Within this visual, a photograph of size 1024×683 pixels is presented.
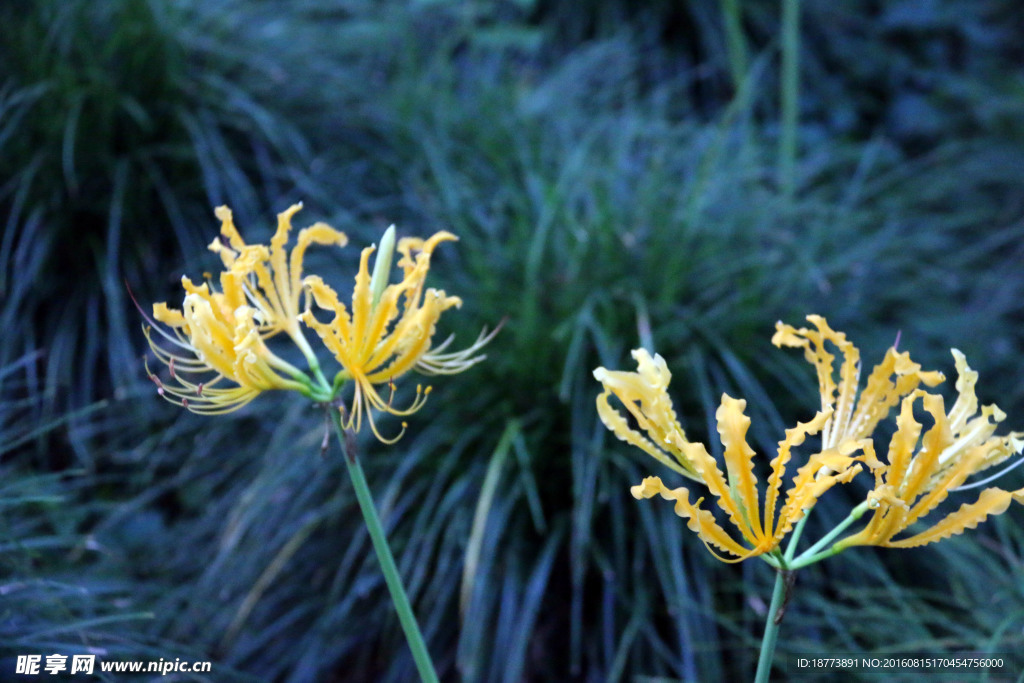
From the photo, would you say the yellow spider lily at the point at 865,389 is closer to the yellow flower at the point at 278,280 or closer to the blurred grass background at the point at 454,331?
the yellow flower at the point at 278,280

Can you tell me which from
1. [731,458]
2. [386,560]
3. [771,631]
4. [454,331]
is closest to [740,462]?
[731,458]

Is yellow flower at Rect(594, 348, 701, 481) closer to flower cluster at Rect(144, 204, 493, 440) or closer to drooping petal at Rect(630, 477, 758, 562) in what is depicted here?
drooping petal at Rect(630, 477, 758, 562)

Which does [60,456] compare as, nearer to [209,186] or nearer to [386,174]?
[209,186]

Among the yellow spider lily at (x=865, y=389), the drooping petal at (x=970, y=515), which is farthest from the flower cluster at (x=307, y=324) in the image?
the drooping petal at (x=970, y=515)

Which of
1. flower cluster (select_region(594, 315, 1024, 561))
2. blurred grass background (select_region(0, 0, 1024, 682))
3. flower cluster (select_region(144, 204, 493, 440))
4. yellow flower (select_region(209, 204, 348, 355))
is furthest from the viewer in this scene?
blurred grass background (select_region(0, 0, 1024, 682))

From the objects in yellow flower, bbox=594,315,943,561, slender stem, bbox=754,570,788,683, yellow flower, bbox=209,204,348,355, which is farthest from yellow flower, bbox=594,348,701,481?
yellow flower, bbox=209,204,348,355

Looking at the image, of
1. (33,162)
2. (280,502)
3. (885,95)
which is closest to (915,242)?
(885,95)
